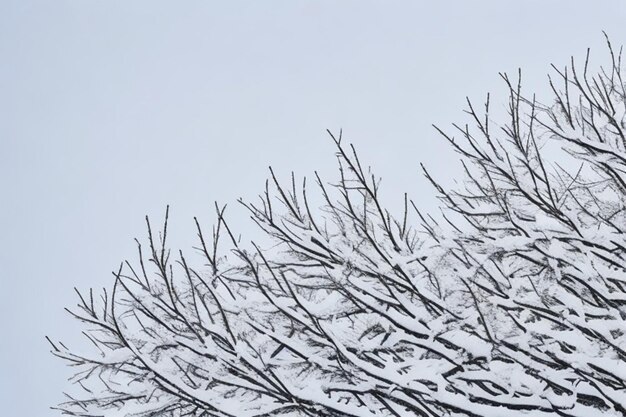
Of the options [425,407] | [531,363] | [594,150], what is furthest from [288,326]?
[594,150]

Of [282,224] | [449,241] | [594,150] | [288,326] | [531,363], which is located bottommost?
[531,363]

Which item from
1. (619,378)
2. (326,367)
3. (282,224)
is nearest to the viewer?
(619,378)

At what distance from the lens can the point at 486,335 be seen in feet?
9.16

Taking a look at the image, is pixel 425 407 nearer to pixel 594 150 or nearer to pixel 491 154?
pixel 491 154

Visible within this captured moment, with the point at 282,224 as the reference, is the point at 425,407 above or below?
below

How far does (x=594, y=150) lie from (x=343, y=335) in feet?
6.41

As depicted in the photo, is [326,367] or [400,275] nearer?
[326,367]

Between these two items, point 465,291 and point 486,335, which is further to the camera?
point 465,291

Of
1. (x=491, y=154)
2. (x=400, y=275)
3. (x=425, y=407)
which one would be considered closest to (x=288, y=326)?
(x=400, y=275)

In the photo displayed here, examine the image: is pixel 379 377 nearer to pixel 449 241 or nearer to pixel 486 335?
pixel 486 335

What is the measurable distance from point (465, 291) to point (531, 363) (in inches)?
21.7

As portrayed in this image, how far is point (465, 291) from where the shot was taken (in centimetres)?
311

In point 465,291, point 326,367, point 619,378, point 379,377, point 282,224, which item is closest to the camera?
point 619,378

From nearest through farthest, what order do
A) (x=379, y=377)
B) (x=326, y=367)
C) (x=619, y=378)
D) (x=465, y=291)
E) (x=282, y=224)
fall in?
(x=619, y=378) → (x=379, y=377) → (x=326, y=367) → (x=465, y=291) → (x=282, y=224)
